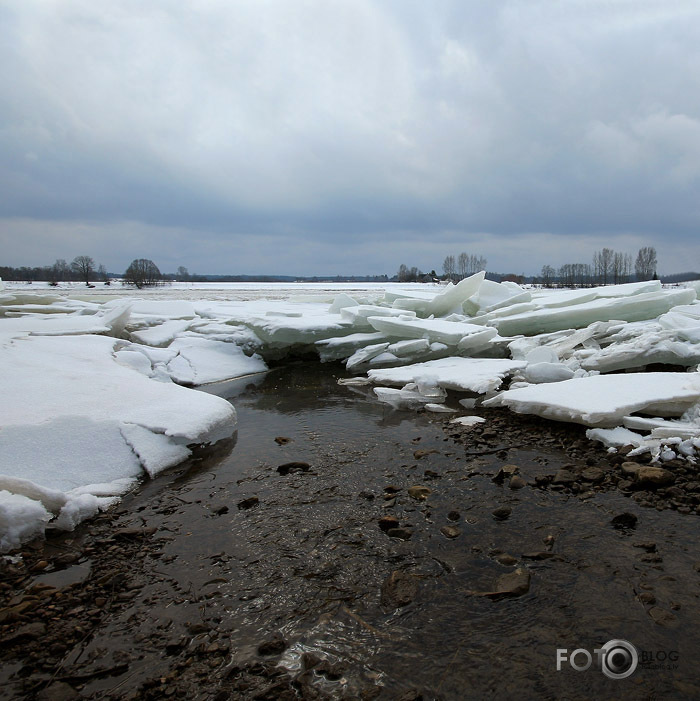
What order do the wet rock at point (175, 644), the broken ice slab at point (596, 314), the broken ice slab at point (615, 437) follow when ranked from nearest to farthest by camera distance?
the wet rock at point (175, 644)
the broken ice slab at point (615, 437)
the broken ice slab at point (596, 314)

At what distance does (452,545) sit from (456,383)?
11.5 ft

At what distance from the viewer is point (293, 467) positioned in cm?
380

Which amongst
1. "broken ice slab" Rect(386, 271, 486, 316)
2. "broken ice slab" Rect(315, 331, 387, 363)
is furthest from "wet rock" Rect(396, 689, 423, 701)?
"broken ice slab" Rect(386, 271, 486, 316)

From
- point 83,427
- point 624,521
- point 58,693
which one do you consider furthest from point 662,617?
point 83,427

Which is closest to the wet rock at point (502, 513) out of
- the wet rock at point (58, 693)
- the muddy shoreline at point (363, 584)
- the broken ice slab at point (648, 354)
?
the muddy shoreline at point (363, 584)

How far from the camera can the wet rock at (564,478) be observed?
11.1 ft

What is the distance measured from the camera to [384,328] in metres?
8.09

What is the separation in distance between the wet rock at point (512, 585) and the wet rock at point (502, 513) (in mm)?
565

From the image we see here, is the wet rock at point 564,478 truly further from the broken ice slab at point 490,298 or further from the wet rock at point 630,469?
the broken ice slab at point 490,298

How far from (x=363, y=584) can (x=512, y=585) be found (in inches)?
30.8

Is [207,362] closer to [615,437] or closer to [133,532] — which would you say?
[133,532]

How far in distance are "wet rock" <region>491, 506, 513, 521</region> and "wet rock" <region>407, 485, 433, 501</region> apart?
0.50m

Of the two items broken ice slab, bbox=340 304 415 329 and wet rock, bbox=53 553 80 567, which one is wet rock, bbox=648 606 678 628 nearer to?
wet rock, bbox=53 553 80 567

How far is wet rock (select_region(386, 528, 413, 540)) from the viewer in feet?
9.00
